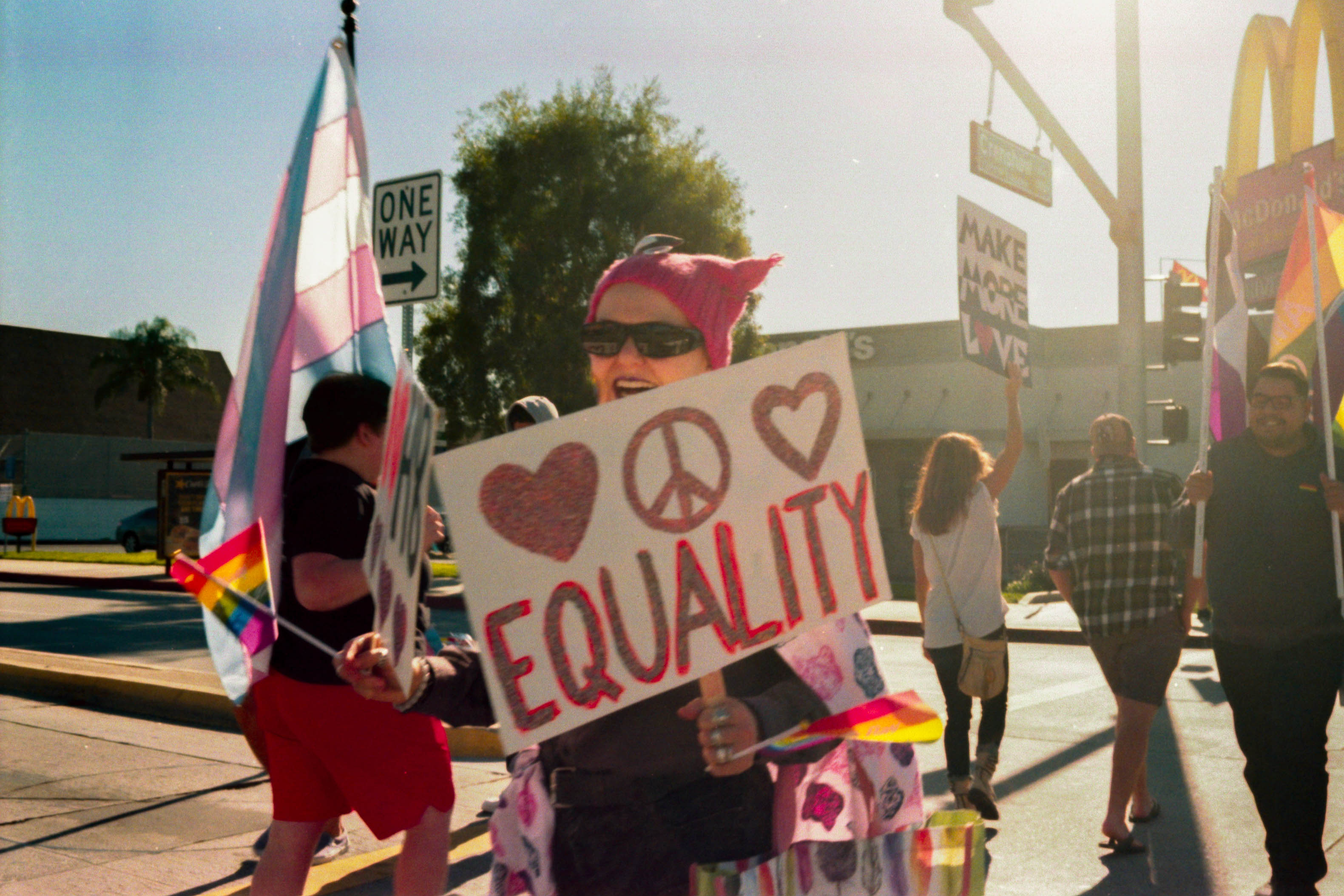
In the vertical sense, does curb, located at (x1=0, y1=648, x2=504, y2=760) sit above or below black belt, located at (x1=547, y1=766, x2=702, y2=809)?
below

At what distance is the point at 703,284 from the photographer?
6.84 ft

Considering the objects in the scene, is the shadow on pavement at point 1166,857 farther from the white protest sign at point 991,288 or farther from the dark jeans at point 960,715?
the white protest sign at point 991,288

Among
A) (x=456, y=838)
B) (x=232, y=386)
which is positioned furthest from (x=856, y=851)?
(x=456, y=838)

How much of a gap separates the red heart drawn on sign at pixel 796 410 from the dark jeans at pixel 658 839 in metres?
0.53

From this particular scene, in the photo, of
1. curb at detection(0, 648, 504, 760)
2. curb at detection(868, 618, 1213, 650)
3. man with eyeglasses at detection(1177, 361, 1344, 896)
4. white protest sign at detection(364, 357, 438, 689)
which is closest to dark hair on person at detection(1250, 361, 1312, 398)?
man with eyeglasses at detection(1177, 361, 1344, 896)

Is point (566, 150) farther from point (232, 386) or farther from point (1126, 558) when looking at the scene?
point (232, 386)

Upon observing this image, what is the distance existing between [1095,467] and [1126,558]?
507 millimetres

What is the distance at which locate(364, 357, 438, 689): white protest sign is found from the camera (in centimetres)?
177

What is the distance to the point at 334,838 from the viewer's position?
4961 mm

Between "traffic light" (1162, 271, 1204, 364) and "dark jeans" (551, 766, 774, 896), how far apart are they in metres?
10.8

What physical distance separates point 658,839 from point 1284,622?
298 centimetres

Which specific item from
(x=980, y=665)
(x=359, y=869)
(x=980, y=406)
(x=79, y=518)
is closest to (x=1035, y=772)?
(x=980, y=665)

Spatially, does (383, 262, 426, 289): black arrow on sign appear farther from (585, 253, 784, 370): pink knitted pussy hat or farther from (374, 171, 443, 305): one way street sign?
(585, 253, 784, 370): pink knitted pussy hat

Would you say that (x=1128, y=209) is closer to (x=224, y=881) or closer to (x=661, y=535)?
(x=224, y=881)
